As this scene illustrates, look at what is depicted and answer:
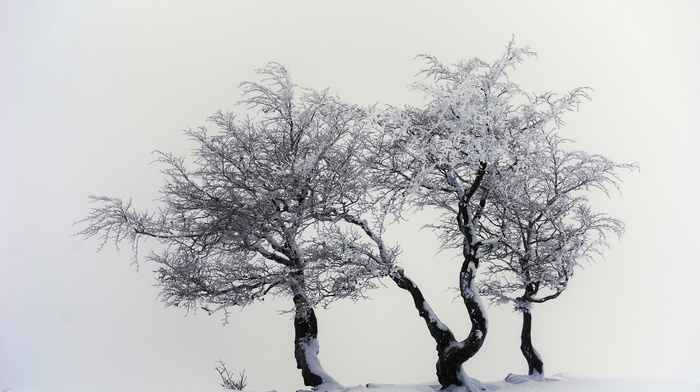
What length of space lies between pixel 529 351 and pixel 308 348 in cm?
535

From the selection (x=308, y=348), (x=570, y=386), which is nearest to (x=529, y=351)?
(x=570, y=386)

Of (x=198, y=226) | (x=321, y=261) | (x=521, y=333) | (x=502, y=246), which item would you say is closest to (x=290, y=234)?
(x=321, y=261)

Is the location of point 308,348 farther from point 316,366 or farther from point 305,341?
point 316,366

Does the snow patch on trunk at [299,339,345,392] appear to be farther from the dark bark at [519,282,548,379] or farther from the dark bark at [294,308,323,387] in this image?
the dark bark at [519,282,548,379]

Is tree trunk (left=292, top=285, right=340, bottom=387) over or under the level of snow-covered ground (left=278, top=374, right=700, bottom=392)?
over

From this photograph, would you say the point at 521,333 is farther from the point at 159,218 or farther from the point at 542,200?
the point at 159,218

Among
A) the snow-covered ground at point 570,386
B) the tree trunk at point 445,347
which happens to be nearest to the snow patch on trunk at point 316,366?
the snow-covered ground at point 570,386

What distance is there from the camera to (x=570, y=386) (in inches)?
588

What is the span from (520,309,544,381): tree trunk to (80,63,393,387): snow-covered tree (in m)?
4.23

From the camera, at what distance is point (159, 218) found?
596 inches

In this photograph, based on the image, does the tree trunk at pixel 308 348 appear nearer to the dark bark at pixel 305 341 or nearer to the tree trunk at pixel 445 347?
the dark bark at pixel 305 341

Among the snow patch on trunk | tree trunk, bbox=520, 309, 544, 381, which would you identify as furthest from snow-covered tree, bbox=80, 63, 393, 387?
tree trunk, bbox=520, 309, 544, 381

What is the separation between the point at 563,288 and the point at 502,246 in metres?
1.99

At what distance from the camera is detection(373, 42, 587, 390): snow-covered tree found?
1231 cm
